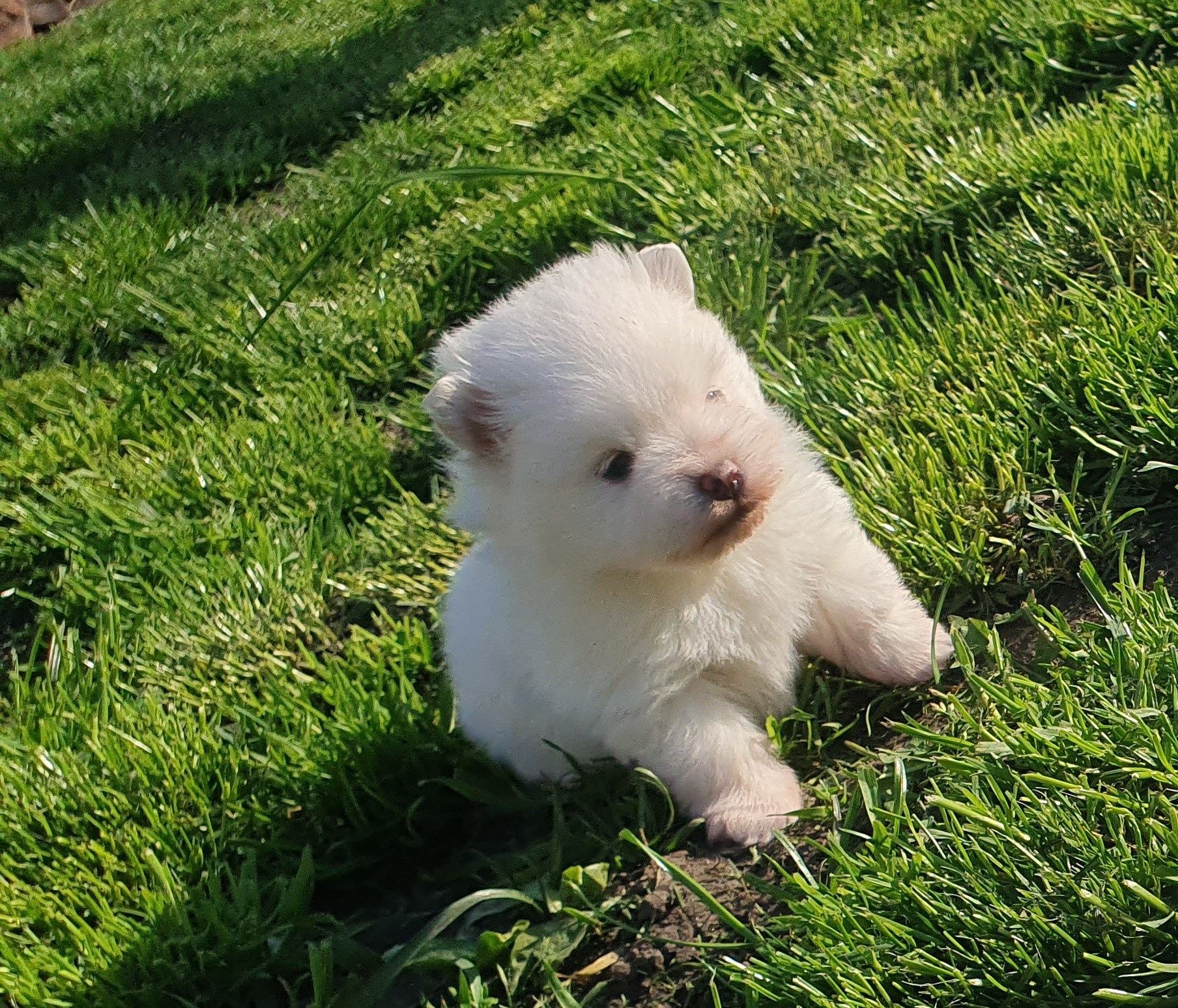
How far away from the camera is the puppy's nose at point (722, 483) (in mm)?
2270

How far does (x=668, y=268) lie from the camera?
9.05 feet

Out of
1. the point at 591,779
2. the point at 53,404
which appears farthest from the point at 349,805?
the point at 53,404

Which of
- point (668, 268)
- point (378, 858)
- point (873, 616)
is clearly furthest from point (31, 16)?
point (873, 616)

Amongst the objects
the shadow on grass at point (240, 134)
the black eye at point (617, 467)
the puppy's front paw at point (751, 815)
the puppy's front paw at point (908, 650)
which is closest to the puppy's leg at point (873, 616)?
the puppy's front paw at point (908, 650)

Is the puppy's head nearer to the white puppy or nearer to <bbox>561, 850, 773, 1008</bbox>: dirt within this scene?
the white puppy

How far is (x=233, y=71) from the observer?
8.27 metres

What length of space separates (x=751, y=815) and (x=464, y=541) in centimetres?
172

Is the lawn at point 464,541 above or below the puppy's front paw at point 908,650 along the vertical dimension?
above

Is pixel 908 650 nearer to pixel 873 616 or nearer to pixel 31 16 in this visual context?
pixel 873 616

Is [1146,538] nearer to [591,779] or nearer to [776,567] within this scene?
[776,567]

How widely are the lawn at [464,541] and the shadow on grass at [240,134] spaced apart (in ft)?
1.40

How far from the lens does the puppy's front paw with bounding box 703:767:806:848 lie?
232cm

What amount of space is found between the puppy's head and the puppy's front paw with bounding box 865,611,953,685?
0.46 meters

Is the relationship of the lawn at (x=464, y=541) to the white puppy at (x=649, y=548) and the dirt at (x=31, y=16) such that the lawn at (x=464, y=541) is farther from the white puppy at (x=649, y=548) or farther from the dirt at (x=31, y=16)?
the dirt at (x=31, y=16)
